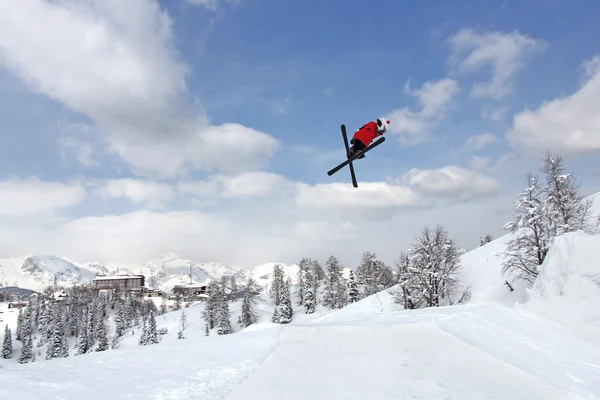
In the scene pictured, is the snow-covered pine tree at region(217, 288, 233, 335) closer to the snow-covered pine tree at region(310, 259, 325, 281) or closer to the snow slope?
the snow-covered pine tree at region(310, 259, 325, 281)

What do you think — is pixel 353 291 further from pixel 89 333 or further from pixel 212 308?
pixel 89 333

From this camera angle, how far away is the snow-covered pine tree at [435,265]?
38500 mm

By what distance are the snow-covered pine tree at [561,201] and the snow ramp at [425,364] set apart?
61.0 ft

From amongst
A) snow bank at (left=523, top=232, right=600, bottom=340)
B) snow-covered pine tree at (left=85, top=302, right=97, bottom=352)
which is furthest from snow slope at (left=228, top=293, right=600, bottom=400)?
snow-covered pine tree at (left=85, top=302, right=97, bottom=352)

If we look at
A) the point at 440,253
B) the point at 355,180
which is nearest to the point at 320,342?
the point at 355,180

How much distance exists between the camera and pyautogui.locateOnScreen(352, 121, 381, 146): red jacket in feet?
45.1

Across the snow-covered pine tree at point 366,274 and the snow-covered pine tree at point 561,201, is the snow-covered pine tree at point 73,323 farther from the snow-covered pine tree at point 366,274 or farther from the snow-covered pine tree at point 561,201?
the snow-covered pine tree at point 561,201

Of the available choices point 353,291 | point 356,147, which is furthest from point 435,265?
point 353,291

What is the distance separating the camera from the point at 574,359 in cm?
1102

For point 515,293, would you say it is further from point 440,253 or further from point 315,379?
point 315,379

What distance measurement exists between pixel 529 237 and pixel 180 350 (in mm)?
28524

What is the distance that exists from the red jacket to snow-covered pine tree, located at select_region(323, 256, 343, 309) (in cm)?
7791

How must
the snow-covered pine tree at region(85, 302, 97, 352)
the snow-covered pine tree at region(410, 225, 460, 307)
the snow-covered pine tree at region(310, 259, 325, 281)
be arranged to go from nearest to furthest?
the snow-covered pine tree at region(410, 225, 460, 307) < the snow-covered pine tree at region(85, 302, 97, 352) < the snow-covered pine tree at region(310, 259, 325, 281)

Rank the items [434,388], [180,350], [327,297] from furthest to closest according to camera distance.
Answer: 1. [327,297]
2. [180,350]
3. [434,388]
